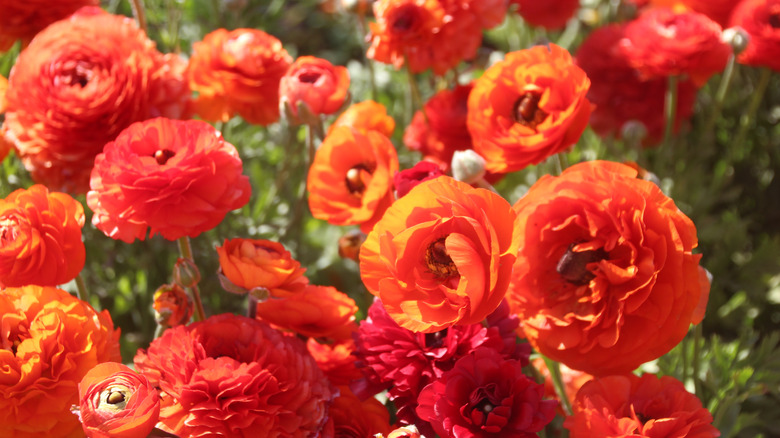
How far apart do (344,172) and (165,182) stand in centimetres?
25

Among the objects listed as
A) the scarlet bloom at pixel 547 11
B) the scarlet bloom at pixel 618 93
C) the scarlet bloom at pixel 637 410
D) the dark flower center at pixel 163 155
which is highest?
the dark flower center at pixel 163 155

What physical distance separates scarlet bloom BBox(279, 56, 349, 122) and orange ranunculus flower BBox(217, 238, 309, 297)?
0.31 meters

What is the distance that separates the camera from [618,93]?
5.23ft

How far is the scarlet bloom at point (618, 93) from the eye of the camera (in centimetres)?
158

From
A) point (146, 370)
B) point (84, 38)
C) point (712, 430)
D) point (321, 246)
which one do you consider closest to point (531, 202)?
point (712, 430)

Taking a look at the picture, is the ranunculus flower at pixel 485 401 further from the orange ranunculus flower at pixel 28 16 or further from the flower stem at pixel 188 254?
the orange ranunculus flower at pixel 28 16

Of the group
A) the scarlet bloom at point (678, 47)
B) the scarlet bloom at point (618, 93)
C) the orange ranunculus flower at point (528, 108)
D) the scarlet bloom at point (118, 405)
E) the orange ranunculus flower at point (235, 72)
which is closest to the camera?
the scarlet bloom at point (118, 405)

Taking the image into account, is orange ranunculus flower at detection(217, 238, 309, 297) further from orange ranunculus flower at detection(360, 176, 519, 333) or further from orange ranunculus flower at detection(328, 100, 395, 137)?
orange ranunculus flower at detection(328, 100, 395, 137)

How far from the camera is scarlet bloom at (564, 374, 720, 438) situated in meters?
0.74

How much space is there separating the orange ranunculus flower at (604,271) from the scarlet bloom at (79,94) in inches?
24.1

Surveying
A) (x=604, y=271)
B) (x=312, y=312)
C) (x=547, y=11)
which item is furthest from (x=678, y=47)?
(x=312, y=312)

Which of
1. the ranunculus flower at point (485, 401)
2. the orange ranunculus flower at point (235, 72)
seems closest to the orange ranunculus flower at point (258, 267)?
the ranunculus flower at point (485, 401)

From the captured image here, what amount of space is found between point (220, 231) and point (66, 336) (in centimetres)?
60

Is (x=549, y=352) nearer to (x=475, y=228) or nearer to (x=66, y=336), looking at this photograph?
(x=475, y=228)
